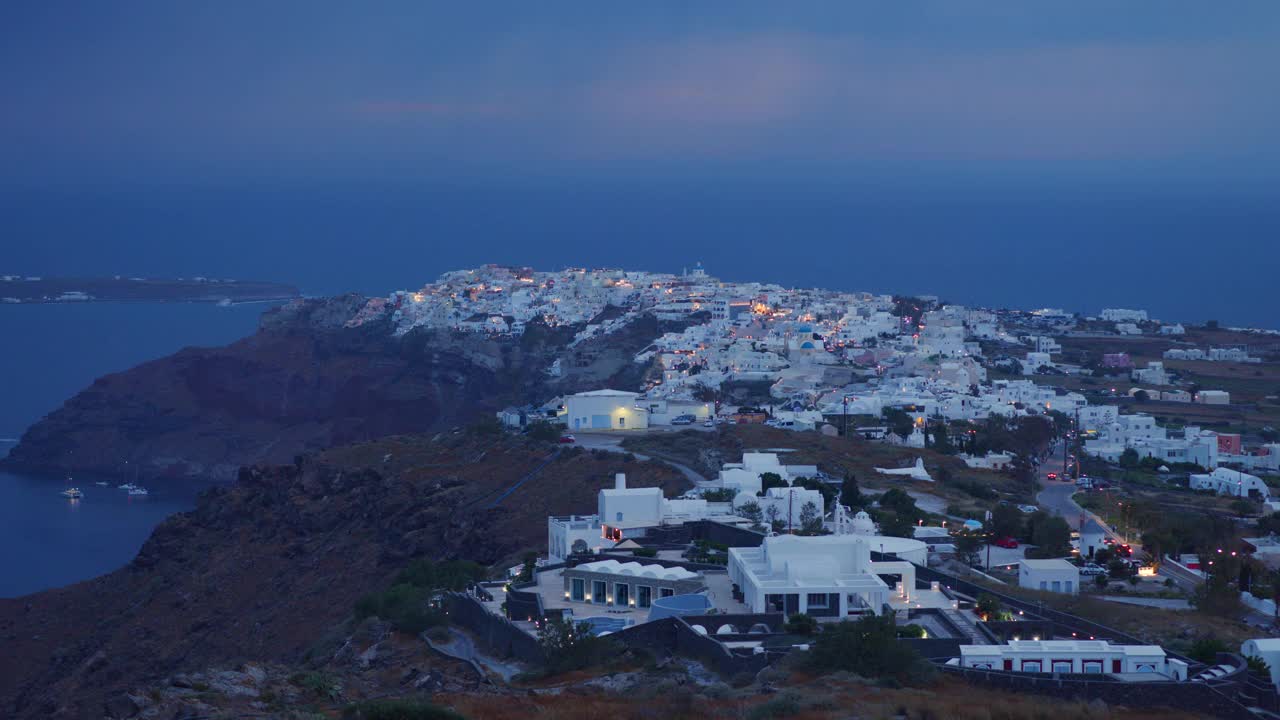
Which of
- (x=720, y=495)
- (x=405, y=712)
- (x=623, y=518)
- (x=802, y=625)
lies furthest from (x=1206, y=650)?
(x=720, y=495)

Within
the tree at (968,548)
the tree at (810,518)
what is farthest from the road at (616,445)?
the tree at (968,548)

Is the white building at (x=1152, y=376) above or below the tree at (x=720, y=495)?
above

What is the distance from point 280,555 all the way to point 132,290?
141743mm

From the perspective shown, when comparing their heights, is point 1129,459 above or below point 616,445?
below

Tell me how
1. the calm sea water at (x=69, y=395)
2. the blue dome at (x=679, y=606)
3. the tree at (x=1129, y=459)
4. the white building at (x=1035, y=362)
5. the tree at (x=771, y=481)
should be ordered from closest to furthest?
the blue dome at (x=679, y=606), the tree at (x=771, y=481), the tree at (x=1129, y=459), the calm sea water at (x=69, y=395), the white building at (x=1035, y=362)

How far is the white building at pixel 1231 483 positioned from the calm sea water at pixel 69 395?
32441 mm

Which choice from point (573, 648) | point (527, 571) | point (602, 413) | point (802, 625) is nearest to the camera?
point (573, 648)

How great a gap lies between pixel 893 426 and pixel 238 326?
103m

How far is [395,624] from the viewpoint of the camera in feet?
73.3

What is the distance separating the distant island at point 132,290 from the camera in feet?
527

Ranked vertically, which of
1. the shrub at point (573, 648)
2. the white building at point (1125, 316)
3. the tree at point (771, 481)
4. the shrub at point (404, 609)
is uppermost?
the white building at point (1125, 316)

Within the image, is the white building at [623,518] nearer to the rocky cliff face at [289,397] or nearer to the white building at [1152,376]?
the rocky cliff face at [289,397]

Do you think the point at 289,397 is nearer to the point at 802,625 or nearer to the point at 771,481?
the point at 771,481

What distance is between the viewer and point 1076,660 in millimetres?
16234
